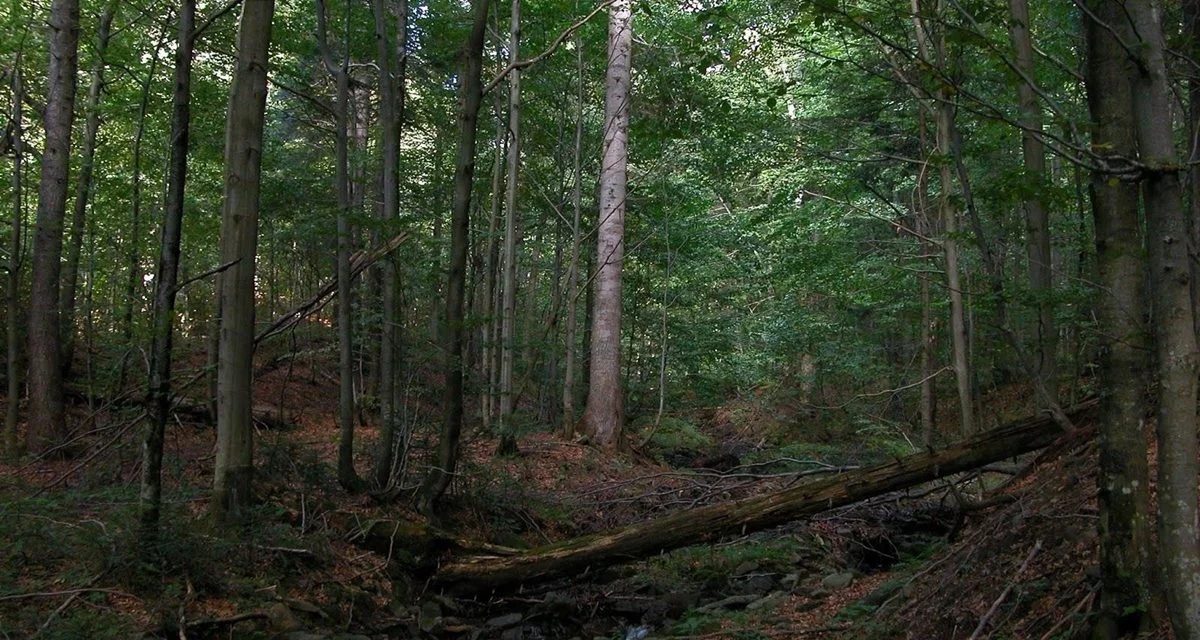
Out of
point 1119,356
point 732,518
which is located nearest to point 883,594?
point 732,518

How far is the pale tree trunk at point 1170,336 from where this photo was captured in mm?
3381

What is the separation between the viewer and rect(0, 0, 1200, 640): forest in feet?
13.3

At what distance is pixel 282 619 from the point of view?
5855 millimetres

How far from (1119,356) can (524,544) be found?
621 cm

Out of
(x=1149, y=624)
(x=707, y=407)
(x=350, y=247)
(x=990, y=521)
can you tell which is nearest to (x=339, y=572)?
(x=350, y=247)

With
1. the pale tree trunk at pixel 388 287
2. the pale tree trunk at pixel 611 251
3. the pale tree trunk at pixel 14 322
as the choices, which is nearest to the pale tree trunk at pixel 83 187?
the pale tree trunk at pixel 14 322

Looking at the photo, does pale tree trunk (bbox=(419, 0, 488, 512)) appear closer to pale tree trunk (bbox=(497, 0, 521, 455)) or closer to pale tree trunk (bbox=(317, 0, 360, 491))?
pale tree trunk (bbox=(317, 0, 360, 491))

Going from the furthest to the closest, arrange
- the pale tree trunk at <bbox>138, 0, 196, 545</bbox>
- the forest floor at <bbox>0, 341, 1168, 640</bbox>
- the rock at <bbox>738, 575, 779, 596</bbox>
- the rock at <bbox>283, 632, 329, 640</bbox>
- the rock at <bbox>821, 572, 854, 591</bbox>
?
1. the rock at <bbox>738, 575, 779, 596</bbox>
2. the rock at <bbox>821, 572, 854, 591</bbox>
3. the rock at <bbox>283, 632, 329, 640</bbox>
4. the pale tree trunk at <bbox>138, 0, 196, 545</bbox>
5. the forest floor at <bbox>0, 341, 1168, 640</bbox>

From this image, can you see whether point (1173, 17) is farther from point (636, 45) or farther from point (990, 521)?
point (636, 45)

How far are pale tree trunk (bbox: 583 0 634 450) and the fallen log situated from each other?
257 inches

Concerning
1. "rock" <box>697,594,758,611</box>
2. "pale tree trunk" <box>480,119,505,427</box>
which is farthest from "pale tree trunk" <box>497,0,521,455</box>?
"rock" <box>697,594,758,611</box>

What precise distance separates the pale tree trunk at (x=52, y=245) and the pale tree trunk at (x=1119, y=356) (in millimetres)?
10315

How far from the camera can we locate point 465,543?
25.5 feet

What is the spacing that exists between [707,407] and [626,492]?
13.2 metres
